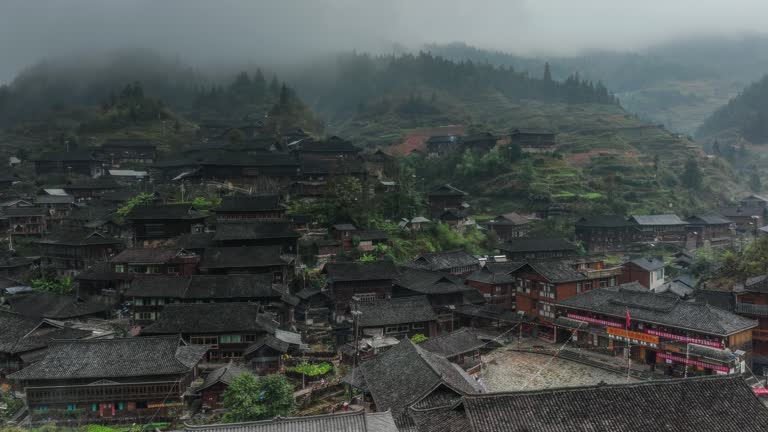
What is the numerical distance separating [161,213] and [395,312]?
26.0 meters

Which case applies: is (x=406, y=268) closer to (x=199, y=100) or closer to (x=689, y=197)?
(x=689, y=197)

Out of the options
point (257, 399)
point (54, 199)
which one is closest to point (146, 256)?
point (257, 399)

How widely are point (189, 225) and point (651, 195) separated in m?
75.8

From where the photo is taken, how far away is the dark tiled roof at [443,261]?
52781 mm

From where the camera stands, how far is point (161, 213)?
50.5 metres

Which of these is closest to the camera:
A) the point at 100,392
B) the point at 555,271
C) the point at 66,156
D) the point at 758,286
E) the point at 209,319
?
the point at 100,392

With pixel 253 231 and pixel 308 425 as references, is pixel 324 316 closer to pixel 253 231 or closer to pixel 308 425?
pixel 253 231

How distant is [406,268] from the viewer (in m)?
51.9

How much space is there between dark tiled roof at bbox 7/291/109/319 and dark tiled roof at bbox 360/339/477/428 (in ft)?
83.9

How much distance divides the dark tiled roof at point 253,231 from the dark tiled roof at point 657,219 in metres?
51.9

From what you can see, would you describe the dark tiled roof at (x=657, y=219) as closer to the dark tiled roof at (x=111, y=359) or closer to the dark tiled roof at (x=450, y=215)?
the dark tiled roof at (x=450, y=215)

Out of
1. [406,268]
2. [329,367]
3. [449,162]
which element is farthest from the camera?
[449,162]

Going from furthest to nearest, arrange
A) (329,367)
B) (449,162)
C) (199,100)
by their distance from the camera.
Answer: (199,100), (449,162), (329,367)

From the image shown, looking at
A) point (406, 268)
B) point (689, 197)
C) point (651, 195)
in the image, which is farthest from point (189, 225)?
point (689, 197)
